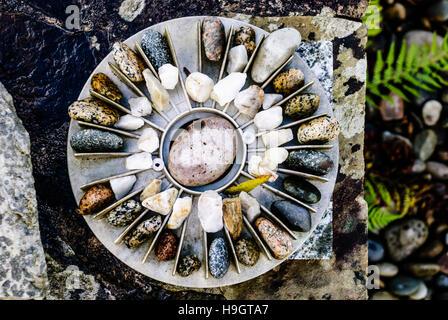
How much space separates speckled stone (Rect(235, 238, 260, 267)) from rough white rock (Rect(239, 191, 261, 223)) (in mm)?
56

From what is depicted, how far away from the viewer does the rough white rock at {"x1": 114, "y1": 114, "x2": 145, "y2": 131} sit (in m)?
0.88

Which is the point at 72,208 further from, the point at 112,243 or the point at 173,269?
the point at 173,269

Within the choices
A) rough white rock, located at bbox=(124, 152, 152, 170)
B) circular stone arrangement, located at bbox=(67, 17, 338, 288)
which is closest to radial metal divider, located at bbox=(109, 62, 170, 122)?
circular stone arrangement, located at bbox=(67, 17, 338, 288)

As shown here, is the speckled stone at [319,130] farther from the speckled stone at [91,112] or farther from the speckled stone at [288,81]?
the speckled stone at [91,112]

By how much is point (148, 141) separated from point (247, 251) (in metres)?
0.33

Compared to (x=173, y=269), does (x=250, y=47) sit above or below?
above

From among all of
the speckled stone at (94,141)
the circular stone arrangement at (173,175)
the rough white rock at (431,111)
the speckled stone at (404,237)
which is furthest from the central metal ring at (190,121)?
the rough white rock at (431,111)

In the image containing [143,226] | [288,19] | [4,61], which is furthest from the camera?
[288,19]

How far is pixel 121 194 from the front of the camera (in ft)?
2.90

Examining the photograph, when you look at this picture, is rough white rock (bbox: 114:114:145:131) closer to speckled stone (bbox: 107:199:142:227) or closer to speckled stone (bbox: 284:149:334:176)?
speckled stone (bbox: 107:199:142:227)

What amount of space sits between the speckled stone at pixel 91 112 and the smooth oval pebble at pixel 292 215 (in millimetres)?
420

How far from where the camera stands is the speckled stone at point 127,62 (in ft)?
2.86

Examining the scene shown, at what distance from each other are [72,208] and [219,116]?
0.48m

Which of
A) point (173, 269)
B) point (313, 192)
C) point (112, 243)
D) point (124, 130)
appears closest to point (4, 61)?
point (124, 130)
